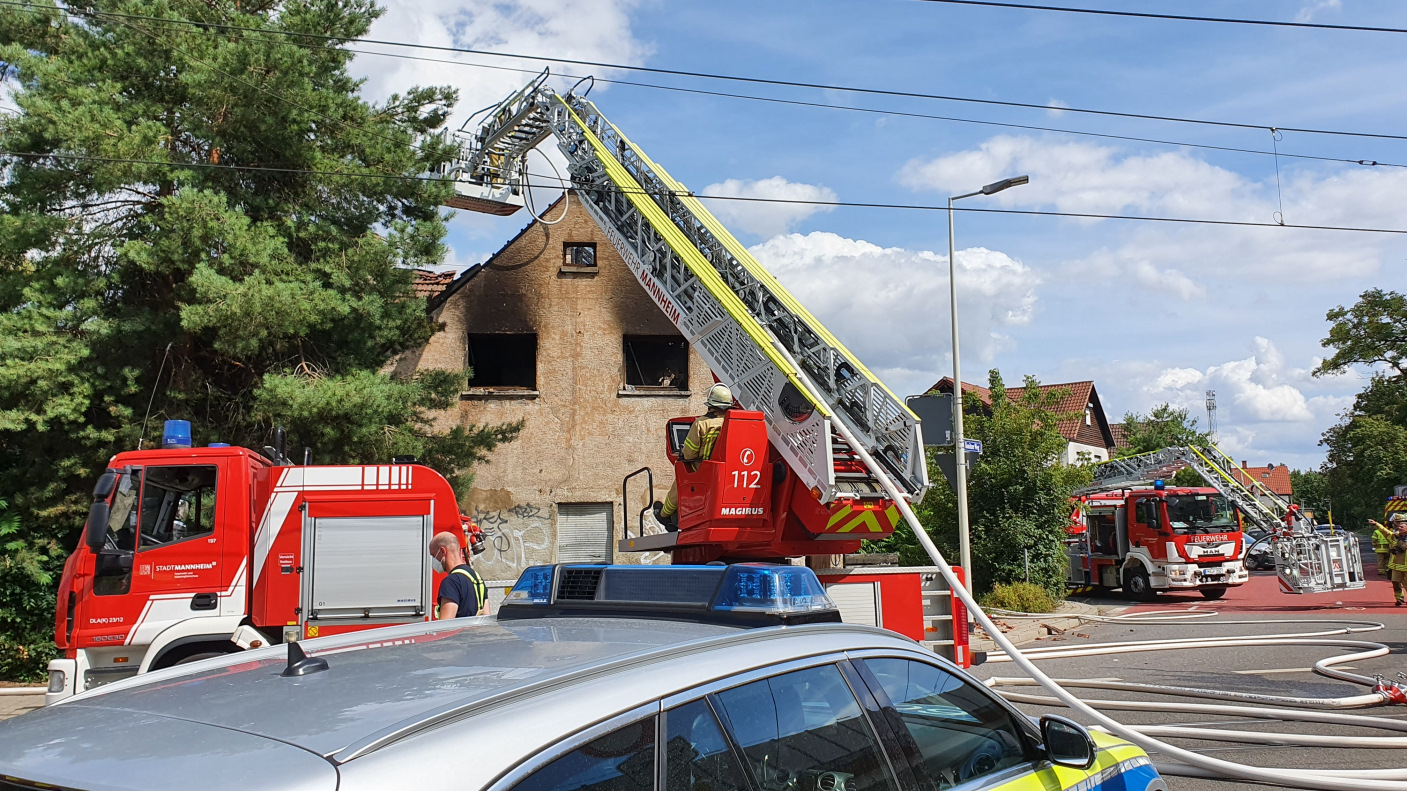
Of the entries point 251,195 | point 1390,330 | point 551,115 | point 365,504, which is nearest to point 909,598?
point 365,504

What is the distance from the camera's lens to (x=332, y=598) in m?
8.05

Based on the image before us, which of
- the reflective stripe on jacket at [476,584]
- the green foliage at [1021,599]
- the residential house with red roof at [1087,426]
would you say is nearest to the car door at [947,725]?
the reflective stripe on jacket at [476,584]

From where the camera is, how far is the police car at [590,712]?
1747mm

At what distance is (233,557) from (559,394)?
37.6 feet

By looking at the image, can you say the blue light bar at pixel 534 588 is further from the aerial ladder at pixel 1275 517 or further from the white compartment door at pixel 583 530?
the aerial ladder at pixel 1275 517

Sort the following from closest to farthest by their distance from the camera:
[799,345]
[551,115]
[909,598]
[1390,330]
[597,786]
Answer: [597,786] < [909,598] < [799,345] < [551,115] < [1390,330]

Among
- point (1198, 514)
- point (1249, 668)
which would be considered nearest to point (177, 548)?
point (1249, 668)

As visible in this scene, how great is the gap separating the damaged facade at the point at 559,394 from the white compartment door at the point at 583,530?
2cm

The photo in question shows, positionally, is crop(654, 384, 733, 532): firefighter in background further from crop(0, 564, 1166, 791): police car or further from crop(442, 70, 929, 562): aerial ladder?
crop(0, 564, 1166, 791): police car

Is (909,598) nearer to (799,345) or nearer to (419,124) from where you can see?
(799,345)

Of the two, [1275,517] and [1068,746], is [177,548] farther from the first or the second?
[1275,517]

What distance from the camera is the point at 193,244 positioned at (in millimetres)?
11898

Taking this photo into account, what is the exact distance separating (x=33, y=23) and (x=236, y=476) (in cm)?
837

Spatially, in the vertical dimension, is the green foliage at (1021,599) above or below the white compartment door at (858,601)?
below
